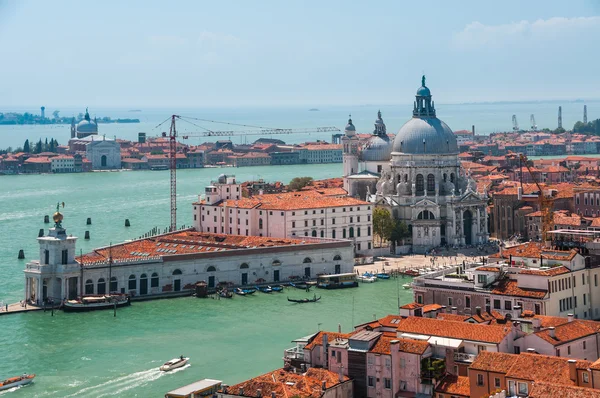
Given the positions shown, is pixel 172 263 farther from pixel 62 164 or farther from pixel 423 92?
pixel 62 164

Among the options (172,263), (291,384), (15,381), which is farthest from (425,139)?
(291,384)

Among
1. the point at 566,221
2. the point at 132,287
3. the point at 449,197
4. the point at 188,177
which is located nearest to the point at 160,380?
the point at 132,287

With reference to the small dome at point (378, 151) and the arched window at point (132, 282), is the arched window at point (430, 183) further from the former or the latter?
the arched window at point (132, 282)

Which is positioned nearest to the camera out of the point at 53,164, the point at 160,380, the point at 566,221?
the point at 160,380

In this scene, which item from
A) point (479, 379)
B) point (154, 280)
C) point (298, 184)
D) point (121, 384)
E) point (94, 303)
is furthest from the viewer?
point (298, 184)

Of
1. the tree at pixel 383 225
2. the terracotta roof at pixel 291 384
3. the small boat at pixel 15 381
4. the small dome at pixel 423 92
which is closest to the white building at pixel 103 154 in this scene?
the small dome at pixel 423 92

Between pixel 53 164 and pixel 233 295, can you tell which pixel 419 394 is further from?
pixel 53 164
